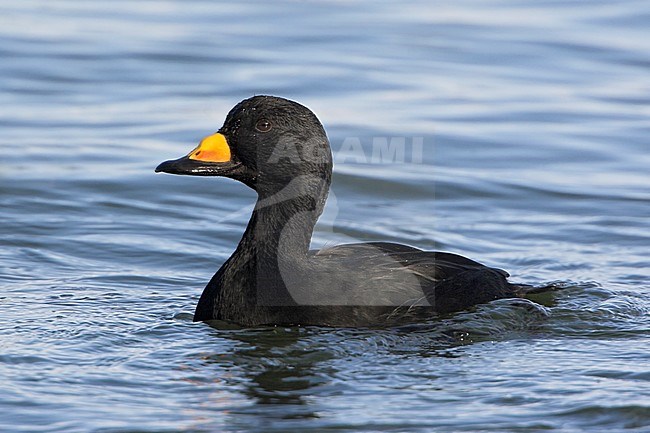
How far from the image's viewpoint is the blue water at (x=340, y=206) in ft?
22.8

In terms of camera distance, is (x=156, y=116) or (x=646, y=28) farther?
(x=646, y=28)

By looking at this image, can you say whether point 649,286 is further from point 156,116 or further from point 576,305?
point 156,116

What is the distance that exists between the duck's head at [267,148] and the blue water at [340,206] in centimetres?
101

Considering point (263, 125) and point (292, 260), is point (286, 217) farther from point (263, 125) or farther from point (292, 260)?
point (263, 125)

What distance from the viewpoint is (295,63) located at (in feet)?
55.0

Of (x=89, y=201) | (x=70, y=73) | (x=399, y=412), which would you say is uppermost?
(x=70, y=73)

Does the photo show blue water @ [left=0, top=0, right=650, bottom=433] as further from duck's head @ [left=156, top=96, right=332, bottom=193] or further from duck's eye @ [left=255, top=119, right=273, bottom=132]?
duck's eye @ [left=255, top=119, right=273, bottom=132]

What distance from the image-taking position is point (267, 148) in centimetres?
815

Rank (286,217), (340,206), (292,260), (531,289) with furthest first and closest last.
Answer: (340,206) < (531,289) < (286,217) < (292,260)

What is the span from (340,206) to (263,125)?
3.90 metres

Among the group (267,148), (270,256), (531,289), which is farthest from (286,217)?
(531,289)

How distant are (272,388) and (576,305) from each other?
250 centimetres

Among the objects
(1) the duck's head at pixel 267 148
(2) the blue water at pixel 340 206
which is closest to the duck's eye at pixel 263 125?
(1) the duck's head at pixel 267 148

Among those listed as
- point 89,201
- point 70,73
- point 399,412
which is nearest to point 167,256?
point 89,201
